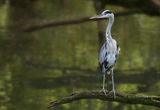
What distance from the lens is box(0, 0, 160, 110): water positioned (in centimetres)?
1015

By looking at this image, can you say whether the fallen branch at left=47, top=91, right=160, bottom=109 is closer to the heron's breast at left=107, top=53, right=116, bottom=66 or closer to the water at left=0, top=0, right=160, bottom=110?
the heron's breast at left=107, top=53, right=116, bottom=66

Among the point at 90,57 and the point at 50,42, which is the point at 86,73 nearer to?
the point at 90,57

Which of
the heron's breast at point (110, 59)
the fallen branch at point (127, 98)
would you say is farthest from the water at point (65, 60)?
the fallen branch at point (127, 98)

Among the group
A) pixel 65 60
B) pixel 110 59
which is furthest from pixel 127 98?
pixel 65 60

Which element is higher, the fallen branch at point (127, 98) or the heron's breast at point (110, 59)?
the heron's breast at point (110, 59)

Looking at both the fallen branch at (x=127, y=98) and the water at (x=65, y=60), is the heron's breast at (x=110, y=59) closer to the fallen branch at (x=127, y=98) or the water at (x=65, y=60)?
the fallen branch at (x=127, y=98)

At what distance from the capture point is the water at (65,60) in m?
10.1

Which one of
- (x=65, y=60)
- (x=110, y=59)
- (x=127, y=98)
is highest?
(x=110, y=59)

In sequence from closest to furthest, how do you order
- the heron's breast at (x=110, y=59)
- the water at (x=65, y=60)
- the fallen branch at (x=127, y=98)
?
the fallen branch at (x=127, y=98) → the heron's breast at (x=110, y=59) → the water at (x=65, y=60)

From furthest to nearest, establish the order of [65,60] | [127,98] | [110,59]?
[65,60] → [110,59] → [127,98]

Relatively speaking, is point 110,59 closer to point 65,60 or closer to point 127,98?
point 127,98

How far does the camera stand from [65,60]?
1283cm

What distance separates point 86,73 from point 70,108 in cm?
228

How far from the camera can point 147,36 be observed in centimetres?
1537
